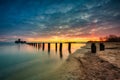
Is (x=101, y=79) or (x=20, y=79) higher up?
(x=101, y=79)

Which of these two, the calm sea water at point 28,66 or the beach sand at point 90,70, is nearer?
the beach sand at point 90,70

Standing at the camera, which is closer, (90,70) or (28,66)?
(90,70)

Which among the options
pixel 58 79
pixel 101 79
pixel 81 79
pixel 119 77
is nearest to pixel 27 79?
pixel 58 79

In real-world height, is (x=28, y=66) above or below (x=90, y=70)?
below

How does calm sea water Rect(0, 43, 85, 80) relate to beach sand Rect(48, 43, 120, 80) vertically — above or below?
below

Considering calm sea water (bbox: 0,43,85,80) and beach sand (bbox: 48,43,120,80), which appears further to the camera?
calm sea water (bbox: 0,43,85,80)

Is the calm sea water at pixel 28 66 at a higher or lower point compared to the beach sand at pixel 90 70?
lower

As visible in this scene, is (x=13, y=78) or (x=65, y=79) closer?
(x=65, y=79)

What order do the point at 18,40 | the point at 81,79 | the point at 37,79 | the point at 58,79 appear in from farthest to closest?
the point at 18,40 < the point at 37,79 < the point at 58,79 < the point at 81,79

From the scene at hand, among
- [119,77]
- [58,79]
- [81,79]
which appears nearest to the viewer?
[119,77]

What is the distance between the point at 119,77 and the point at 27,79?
619 cm

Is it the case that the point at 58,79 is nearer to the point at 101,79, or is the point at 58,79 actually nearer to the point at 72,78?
the point at 72,78

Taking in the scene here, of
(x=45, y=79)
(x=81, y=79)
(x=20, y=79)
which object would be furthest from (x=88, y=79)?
(x=20, y=79)

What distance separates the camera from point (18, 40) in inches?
6964
